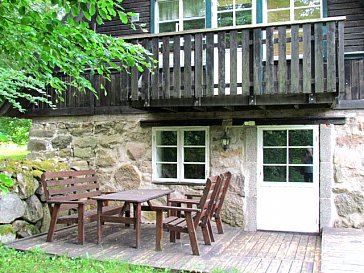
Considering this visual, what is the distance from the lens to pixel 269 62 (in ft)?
19.3

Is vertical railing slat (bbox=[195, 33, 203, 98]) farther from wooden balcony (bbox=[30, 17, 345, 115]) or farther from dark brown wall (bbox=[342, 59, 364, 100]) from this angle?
dark brown wall (bbox=[342, 59, 364, 100])

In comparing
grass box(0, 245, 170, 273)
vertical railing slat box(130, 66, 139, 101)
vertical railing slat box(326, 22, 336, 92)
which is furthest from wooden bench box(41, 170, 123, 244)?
vertical railing slat box(326, 22, 336, 92)

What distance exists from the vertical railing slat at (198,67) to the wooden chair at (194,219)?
5.06 feet

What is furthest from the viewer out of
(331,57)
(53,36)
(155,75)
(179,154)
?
(179,154)

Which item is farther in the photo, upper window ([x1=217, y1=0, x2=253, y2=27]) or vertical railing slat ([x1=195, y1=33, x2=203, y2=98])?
upper window ([x1=217, y1=0, x2=253, y2=27])

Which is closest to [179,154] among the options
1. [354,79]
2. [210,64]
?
[210,64]

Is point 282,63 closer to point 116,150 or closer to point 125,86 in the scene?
point 125,86

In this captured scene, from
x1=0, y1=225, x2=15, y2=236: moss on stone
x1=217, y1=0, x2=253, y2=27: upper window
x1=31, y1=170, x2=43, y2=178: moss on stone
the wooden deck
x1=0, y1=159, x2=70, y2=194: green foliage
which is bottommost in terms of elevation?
the wooden deck

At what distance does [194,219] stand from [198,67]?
2434mm

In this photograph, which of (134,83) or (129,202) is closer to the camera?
(129,202)

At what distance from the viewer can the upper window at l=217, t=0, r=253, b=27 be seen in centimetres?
718

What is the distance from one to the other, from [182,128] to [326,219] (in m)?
2.98

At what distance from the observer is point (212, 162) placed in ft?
23.6

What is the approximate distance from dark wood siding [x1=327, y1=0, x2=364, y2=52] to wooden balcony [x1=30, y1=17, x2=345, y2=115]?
2.04 ft
